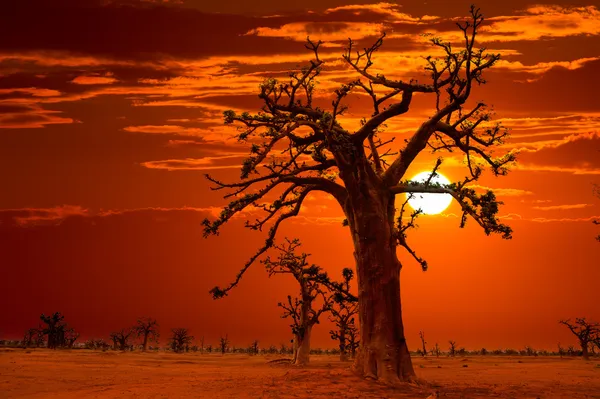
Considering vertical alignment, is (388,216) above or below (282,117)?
below

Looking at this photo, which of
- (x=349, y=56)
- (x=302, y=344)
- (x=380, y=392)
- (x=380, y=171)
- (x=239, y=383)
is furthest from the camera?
(x=302, y=344)

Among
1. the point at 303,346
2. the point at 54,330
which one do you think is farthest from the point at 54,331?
the point at 303,346

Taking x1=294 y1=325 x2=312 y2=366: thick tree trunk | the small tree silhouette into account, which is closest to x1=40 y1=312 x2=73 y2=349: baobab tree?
the small tree silhouette

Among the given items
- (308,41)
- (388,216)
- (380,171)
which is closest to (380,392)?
(388,216)

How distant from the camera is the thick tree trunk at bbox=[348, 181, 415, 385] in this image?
947 inches

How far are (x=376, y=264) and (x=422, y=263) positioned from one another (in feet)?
15.2

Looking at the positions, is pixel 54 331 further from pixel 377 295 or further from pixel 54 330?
pixel 377 295

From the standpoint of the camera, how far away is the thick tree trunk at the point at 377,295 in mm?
24047

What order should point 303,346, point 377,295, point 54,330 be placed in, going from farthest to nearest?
point 54,330
point 303,346
point 377,295

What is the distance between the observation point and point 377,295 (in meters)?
24.6

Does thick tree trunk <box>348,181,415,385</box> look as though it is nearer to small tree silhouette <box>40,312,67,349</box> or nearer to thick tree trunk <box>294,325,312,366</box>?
thick tree trunk <box>294,325,312,366</box>

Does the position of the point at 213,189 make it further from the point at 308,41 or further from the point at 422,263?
the point at 422,263

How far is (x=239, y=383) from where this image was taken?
24.0 m

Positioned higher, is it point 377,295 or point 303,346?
point 377,295
